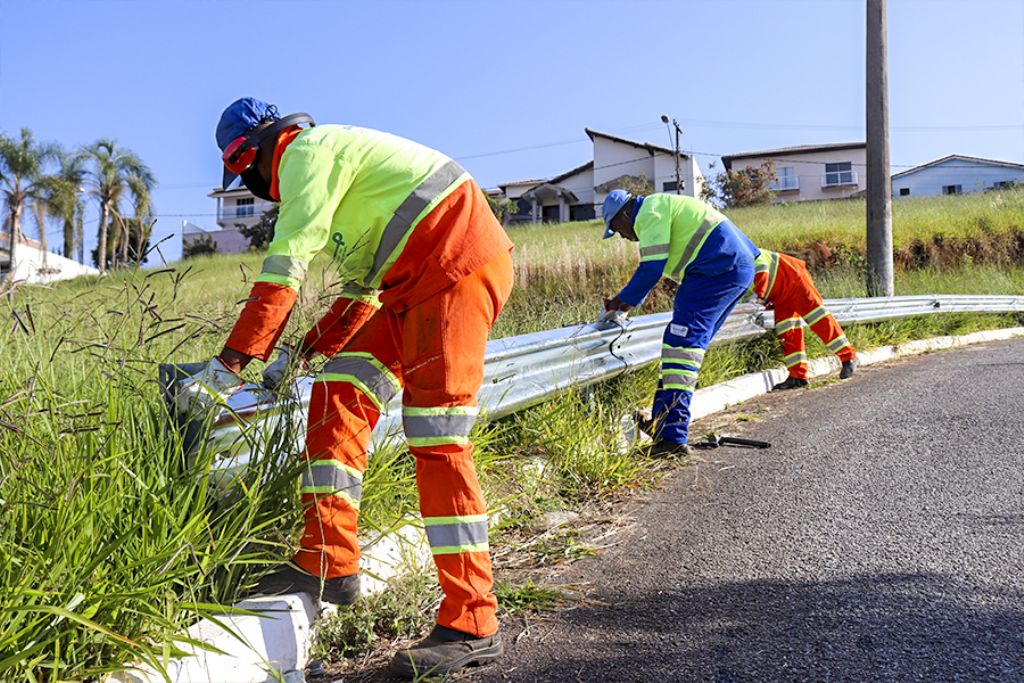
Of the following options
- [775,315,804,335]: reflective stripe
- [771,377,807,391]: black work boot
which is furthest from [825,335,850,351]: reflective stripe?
[771,377,807,391]: black work boot

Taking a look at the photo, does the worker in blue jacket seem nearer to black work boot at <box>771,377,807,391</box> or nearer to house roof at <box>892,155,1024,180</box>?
black work boot at <box>771,377,807,391</box>

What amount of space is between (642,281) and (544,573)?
276cm

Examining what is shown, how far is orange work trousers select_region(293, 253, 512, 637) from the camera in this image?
2.63 m

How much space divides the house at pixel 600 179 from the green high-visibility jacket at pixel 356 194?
51.7m

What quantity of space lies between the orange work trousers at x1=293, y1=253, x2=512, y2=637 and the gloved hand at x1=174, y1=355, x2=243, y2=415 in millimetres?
313

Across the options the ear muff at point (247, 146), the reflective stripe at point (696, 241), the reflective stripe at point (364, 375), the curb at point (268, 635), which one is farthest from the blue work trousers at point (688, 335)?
the ear muff at point (247, 146)

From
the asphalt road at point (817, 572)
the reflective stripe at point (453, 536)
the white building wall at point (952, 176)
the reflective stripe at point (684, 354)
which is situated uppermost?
the white building wall at point (952, 176)

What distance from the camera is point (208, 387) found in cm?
252

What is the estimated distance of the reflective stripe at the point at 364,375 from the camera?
288 centimetres

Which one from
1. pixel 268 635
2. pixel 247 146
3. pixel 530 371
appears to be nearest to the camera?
pixel 268 635

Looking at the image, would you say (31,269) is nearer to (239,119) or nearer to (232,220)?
(239,119)

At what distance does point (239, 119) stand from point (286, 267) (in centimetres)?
70

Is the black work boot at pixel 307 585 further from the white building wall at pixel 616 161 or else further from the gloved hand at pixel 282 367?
the white building wall at pixel 616 161

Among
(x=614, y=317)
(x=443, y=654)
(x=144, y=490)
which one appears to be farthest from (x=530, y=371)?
(x=144, y=490)
